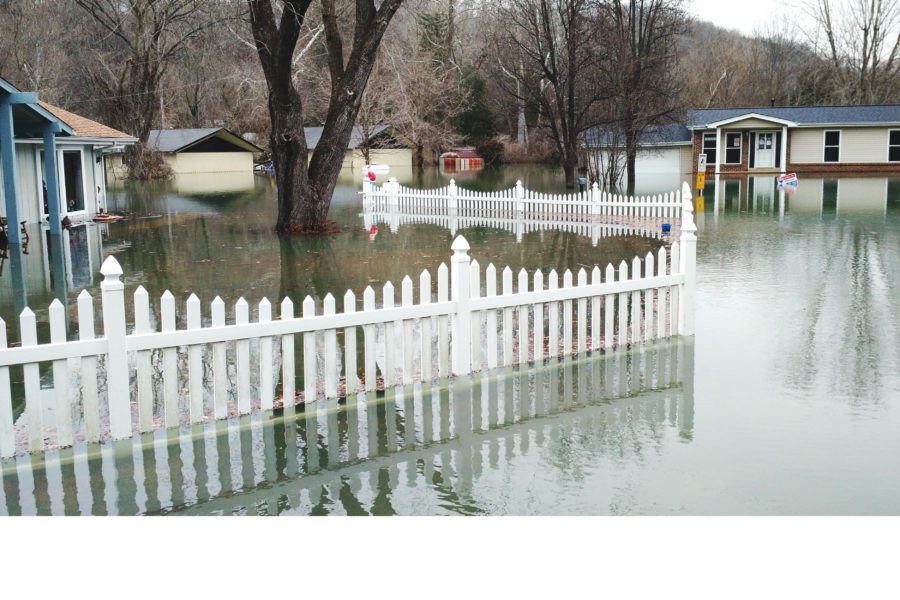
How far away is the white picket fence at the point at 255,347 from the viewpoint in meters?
6.20

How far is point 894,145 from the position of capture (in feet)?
156

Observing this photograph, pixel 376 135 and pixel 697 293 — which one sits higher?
pixel 376 135

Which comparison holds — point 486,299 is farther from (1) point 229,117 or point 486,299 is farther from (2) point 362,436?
(1) point 229,117

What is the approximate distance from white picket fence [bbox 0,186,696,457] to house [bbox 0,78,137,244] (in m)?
12.3

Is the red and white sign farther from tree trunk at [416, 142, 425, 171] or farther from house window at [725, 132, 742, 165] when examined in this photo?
tree trunk at [416, 142, 425, 171]

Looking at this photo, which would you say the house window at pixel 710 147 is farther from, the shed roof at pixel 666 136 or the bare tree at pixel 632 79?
the bare tree at pixel 632 79

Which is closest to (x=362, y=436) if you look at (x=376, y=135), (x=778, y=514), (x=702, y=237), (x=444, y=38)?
(x=778, y=514)

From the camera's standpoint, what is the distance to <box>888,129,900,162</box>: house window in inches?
1865

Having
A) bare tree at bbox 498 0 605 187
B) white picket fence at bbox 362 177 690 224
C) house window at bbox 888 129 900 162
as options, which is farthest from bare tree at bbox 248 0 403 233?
house window at bbox 888 129 900 162

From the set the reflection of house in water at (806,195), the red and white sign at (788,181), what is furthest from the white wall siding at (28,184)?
the red and white sign at (788,181)

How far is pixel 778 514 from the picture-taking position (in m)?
5.17

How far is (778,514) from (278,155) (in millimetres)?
18157

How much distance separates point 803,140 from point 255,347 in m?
44.6

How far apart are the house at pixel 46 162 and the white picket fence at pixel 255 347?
12317 millimetres
